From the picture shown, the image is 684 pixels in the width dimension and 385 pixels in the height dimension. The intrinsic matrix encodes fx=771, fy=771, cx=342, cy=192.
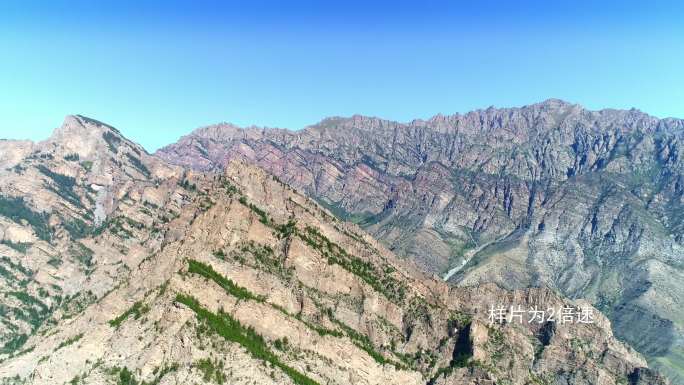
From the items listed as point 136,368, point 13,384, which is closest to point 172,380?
point 136,368

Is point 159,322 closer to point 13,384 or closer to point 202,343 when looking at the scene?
point 202,343

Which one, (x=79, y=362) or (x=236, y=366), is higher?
(x=236, y=366)

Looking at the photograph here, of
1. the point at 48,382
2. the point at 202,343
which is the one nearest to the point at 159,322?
the point at 202,343

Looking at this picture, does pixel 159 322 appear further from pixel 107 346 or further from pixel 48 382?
pixel 48 382

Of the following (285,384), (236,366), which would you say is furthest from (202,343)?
(285,384)

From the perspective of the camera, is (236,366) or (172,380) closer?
(172,380)

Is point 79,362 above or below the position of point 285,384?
below

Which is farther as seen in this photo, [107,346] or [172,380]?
[107,346]

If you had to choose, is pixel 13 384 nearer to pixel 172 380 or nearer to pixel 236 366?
pixel 172 380
